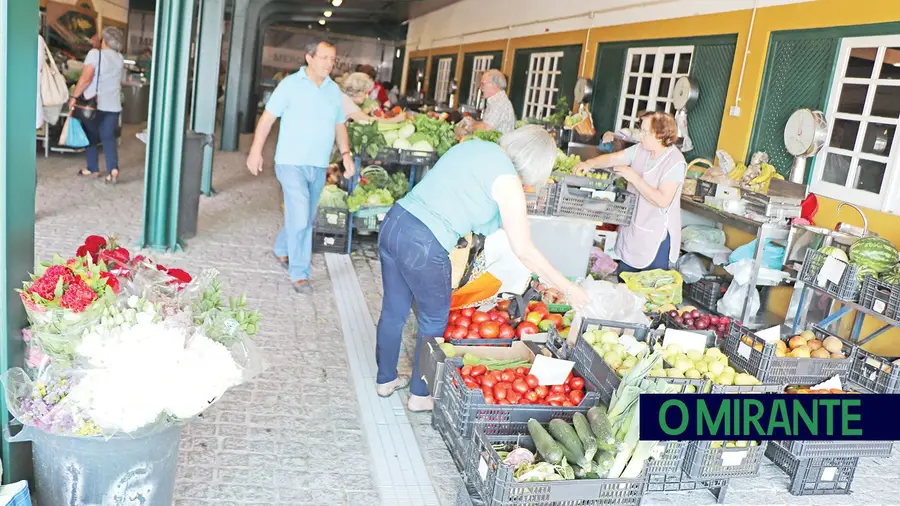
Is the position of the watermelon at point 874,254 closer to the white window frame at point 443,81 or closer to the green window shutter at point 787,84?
the green window shutter at point 787,84

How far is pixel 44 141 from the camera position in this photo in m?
10.8

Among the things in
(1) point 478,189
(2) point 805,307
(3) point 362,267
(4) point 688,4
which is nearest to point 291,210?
(3) point 362,267

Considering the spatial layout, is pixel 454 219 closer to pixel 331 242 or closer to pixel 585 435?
pixel 585 435

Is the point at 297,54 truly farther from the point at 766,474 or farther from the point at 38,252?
the point at 766,474

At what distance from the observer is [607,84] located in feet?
34.2

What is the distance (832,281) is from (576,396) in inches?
113

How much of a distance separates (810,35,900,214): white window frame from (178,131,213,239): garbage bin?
5.32 m

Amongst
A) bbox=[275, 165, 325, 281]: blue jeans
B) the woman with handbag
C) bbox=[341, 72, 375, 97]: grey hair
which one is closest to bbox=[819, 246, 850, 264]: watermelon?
bbox=[275, 165, 325, 281]: blue jeans

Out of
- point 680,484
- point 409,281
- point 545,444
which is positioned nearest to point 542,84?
point 409,281

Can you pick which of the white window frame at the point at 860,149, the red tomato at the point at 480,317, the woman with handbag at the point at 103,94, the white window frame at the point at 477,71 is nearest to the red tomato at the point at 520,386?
the red tomato at the point at 480,317

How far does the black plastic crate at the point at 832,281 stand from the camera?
5.32 metres

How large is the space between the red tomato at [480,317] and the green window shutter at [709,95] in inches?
175

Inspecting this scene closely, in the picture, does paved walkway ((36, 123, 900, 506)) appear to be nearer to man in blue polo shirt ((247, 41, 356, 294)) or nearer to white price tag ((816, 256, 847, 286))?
man in blue polo shirt ((247, 41, 356, 294))

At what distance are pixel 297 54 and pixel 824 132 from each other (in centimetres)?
3208
